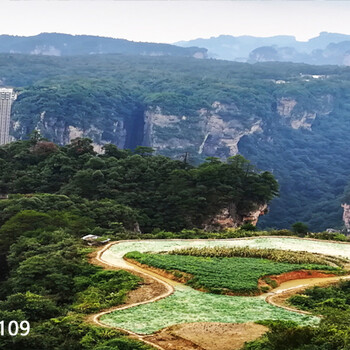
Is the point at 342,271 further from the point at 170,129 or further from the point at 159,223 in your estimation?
the point at 170,129

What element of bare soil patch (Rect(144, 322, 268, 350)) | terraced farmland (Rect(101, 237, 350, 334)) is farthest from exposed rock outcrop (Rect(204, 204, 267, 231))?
bare soil patch (Rect(144, 322, 268, 350))

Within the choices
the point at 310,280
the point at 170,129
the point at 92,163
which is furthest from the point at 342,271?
the point at 170,129

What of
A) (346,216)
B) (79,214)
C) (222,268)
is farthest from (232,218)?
(346,216)

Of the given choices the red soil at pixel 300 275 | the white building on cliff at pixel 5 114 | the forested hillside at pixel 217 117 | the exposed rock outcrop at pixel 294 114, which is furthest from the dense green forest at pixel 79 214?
the exposed rock outcrop at pixel 294 114

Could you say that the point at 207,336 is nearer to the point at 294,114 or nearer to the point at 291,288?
the point at 291,288

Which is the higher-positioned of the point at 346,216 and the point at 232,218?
the point at 232,218

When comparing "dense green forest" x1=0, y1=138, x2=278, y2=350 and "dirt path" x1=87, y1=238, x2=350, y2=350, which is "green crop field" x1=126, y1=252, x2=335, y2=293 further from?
"dense green forest" x1=0, y1=138, x2=278, y2=350
